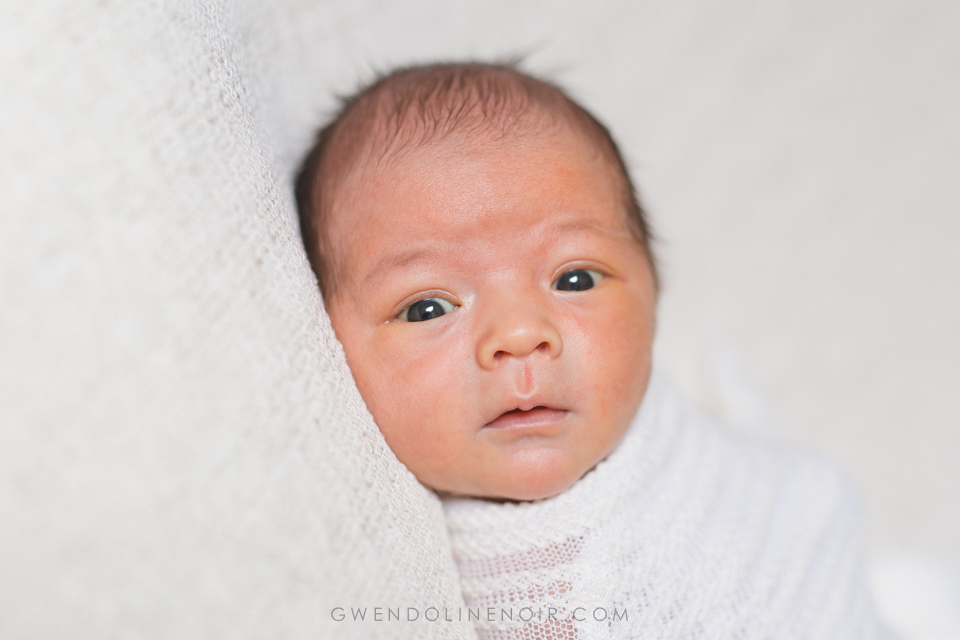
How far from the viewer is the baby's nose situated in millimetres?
727

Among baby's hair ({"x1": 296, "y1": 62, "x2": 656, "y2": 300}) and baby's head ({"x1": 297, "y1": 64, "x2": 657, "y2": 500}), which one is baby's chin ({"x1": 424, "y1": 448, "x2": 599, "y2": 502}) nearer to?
baby's head ({"x1": 297, "y1": 64, "x2": 657, "y2": 500})

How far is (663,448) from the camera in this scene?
0.92 metres

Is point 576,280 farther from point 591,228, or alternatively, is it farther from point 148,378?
point 148,378

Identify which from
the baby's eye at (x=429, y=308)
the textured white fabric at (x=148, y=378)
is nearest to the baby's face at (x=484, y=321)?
the baby's eye at (x=429, y=308)

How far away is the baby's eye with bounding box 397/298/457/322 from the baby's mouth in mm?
138

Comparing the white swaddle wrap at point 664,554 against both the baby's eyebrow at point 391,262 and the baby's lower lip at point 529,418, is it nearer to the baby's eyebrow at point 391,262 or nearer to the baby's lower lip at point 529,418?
the baby's lower lip at point 529,418

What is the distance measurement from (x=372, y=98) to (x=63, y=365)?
62cm

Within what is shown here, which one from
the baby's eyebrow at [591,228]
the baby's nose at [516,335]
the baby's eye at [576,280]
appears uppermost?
the baby's eyebrow at [591,228]

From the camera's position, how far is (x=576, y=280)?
33.0 inches

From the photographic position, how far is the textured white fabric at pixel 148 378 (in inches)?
16.6

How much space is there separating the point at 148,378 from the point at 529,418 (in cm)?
42

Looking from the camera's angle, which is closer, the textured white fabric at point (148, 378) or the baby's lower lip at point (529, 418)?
the textured white fabric at point (148, 378)

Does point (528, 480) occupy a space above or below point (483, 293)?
below

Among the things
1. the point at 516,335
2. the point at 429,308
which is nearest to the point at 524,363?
the point at 516,335
